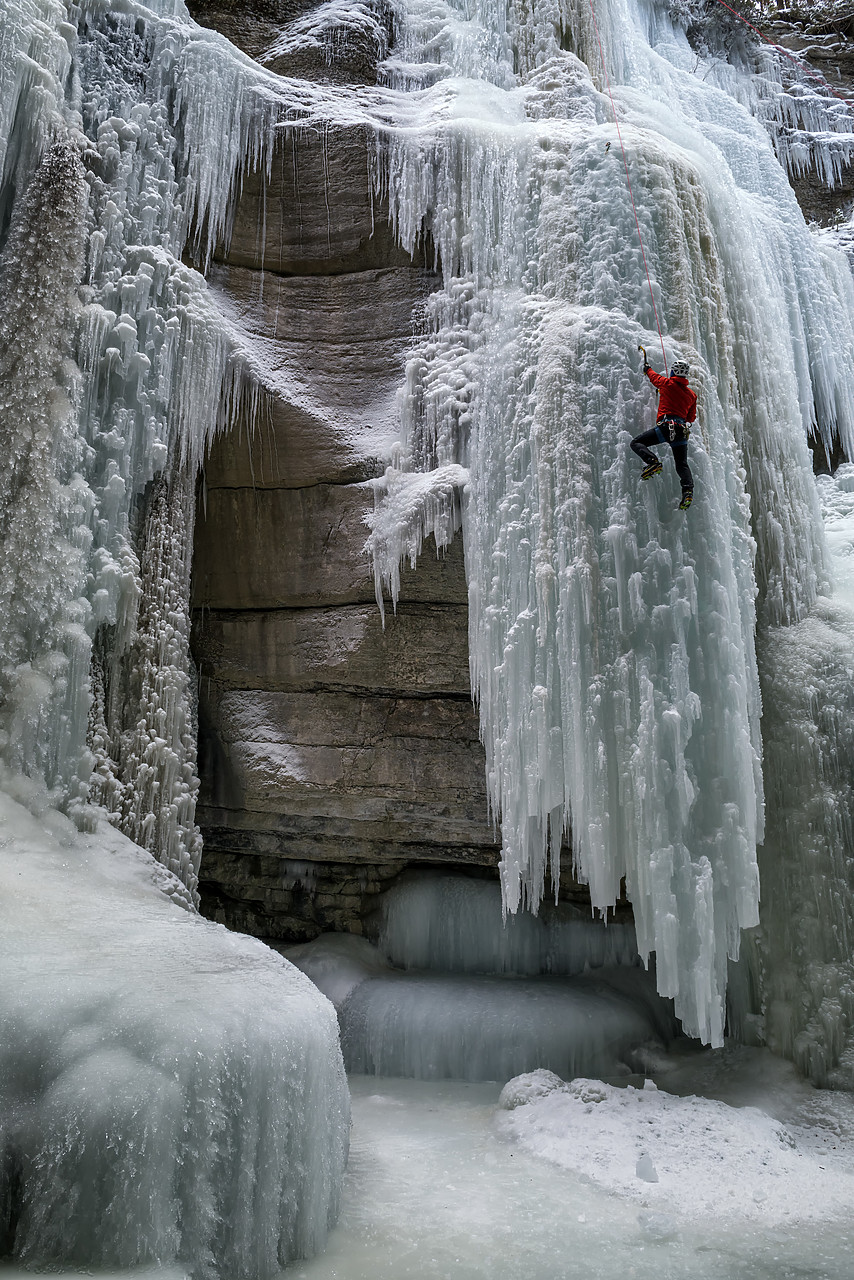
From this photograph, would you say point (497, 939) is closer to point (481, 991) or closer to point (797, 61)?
point (481, 991)

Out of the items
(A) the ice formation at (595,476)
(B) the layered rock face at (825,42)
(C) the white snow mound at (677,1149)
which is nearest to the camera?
(C) the white snow mound at (677,1149)

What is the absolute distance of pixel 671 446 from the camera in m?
4.90

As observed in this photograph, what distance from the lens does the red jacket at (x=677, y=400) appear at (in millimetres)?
4840

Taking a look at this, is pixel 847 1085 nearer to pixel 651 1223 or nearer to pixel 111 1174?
pixel 651 1223

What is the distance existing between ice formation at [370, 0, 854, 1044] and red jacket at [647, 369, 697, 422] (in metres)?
0.19

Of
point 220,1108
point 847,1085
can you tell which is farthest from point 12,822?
point 847,1085

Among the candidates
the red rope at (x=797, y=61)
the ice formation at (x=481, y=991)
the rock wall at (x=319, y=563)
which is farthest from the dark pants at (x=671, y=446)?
the red rope at (x=797, y=61)

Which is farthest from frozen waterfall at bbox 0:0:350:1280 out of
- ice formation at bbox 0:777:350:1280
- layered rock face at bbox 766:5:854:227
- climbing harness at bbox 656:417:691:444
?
layered rock face at bbox 766:5:854:227

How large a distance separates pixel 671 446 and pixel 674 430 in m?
0.11

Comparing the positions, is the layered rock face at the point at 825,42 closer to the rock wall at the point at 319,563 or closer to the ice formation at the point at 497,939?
the rock wall at the point at 319,563

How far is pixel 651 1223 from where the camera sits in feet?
12.4

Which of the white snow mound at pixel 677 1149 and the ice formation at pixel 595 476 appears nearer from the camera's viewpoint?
the white snow mound at pixel 677 1149

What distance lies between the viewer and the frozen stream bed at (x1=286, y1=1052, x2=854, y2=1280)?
3.41 meters

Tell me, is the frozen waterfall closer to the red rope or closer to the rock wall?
the rock wall
